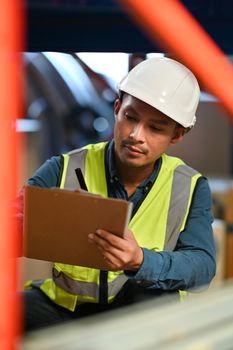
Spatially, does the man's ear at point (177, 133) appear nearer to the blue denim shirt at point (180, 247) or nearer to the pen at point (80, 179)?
the blue denim shirt at point (180, 247)

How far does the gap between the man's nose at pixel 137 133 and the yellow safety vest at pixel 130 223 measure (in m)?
0.25

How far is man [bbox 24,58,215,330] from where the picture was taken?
2230mm

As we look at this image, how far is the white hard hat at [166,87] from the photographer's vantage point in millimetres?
2254

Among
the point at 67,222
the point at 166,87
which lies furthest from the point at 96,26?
the point at 67,222

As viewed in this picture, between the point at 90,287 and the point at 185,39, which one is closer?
the point at 185,39

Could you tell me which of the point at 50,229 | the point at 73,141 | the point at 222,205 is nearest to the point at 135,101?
the point at 50,229

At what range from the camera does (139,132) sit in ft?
7.23

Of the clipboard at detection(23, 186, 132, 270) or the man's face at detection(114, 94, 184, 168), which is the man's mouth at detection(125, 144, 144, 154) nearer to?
the man's face at detection(114, 94, 184, 168)

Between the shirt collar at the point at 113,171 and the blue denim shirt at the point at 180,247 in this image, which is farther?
the shirt collar at the point at 113,171

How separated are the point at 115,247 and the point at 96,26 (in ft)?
4.23

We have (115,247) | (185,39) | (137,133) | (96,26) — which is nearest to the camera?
(185,39)

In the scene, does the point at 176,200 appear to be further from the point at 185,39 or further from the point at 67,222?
the point at 185,39

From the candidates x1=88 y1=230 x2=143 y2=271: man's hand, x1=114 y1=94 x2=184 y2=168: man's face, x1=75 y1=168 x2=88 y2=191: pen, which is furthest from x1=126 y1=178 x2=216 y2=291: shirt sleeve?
x1=75 y1=168 x2=88 y2=191: pen

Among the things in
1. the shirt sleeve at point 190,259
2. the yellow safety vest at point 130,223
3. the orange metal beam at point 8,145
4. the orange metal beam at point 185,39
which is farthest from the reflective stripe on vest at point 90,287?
the orange metal beam at point 8,145
